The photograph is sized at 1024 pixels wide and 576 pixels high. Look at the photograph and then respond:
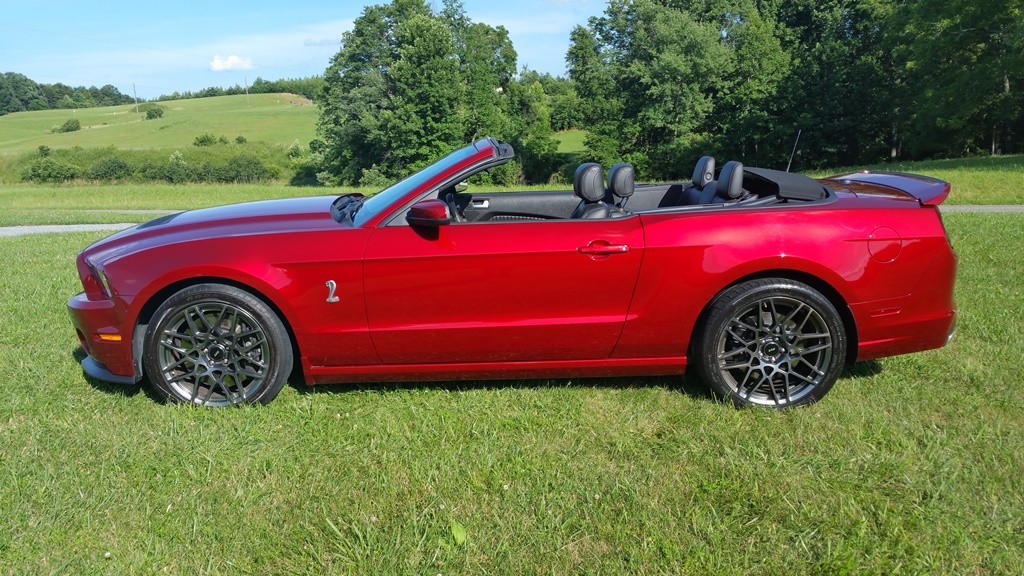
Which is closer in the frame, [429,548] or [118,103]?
[429,548]

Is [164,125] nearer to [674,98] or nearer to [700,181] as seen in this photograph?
[674,98]

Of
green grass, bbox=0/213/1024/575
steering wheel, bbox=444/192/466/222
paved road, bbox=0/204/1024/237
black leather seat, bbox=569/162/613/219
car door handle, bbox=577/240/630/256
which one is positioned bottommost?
green grass, bbox=0/213/1024/575

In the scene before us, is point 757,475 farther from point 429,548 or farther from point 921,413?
point 429,548

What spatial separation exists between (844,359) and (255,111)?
84.8m

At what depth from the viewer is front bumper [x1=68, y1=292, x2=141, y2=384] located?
3664mm

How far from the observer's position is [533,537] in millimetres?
2553

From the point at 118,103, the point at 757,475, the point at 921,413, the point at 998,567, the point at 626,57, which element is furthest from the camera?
the point at 118,103

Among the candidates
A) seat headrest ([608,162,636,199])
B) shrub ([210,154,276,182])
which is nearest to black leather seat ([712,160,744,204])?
seat headrest ([608,162,636,199])

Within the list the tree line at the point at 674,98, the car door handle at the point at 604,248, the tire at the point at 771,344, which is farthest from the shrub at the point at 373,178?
the tire at the point at 771,344

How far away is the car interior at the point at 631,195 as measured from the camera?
3.86 metres

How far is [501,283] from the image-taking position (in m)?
3.52

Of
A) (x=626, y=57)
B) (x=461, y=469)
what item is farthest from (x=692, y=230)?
(x=626, y=57)

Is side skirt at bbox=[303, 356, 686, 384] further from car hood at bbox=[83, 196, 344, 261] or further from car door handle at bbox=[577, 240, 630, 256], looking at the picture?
car hood at bbox=[83, 196, 344, 261]

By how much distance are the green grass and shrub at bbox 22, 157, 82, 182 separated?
4555 cm
